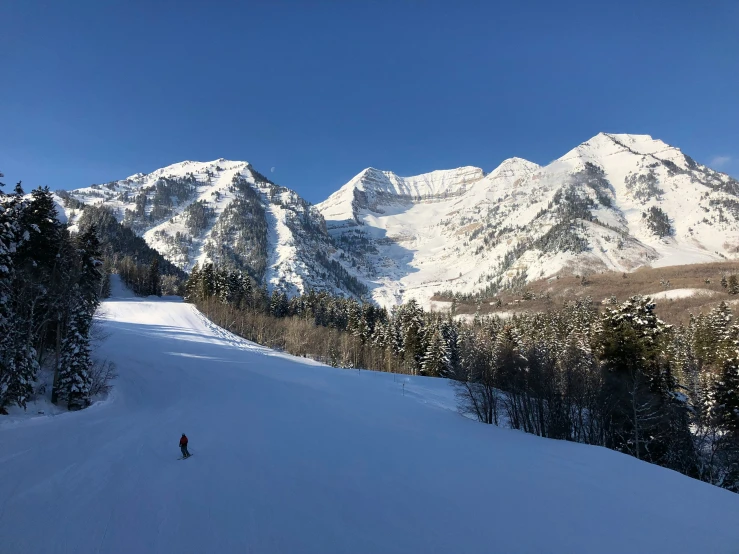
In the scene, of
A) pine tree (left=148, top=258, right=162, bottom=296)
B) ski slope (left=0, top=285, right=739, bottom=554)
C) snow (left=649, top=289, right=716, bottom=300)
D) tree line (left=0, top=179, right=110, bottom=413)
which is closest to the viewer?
ski slope (left=0, top=285, right=739, bottom=554)

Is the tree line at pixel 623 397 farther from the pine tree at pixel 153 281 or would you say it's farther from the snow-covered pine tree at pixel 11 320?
the pine tree at pixel 153 281

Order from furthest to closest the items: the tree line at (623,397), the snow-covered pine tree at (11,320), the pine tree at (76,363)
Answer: the tree line at (623,397), the pine tree at (76,363), the snow-covered pine tree at (11,320)

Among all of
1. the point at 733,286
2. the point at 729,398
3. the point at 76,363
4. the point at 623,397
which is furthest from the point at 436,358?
the point at 733,286

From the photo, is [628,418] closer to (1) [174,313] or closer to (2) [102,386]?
(2) [102,386]

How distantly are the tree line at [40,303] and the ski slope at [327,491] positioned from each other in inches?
139

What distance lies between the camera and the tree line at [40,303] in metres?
18.8

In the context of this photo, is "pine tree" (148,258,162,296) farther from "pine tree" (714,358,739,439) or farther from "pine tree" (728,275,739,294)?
"pine tree" (728,275,739,294)

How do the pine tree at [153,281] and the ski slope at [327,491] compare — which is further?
the pine tree at [153,281]

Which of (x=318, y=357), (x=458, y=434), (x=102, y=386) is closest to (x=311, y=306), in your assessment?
(x=318, y=357)

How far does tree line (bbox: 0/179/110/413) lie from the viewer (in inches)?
742

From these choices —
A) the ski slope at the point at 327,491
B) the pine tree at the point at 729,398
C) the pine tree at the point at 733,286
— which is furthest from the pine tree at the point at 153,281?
the pine tree at the point at 733,286

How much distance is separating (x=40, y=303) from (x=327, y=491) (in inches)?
1009

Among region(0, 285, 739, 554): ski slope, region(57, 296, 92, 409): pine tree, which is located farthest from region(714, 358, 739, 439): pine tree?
region(57, 296, 92, 409): pine tree

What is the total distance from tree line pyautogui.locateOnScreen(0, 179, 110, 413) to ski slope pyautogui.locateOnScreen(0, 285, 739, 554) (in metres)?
3.52
